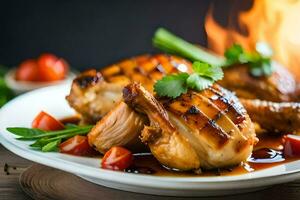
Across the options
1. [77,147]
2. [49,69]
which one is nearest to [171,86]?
[77,147]

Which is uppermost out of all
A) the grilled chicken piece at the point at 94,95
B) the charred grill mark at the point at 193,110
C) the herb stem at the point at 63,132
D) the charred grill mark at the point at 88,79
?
the charred grill mark at the point at 193,110

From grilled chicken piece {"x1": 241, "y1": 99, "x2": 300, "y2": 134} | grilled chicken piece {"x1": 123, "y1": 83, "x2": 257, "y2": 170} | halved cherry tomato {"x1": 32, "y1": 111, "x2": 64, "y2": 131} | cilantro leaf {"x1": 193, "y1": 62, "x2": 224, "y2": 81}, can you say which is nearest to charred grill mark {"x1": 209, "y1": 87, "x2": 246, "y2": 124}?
grilled chicken piece {"x1": 123, "y1": 83, "x2": 257, "y2": 170}

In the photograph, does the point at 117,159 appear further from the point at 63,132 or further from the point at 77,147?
the point at 63,132

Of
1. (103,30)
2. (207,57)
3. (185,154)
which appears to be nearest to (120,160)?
(185,154)

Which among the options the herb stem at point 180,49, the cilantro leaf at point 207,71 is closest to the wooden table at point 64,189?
the cilantro leaf at point 207,71

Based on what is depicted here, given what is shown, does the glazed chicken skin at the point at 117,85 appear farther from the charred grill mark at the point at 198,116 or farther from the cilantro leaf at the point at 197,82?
the charred grill mark at the point at 198,116

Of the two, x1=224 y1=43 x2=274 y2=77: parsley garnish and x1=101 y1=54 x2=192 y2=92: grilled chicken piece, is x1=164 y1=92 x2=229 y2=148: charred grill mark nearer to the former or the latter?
x1=101 y1=54 x2=192 y2=92: grilled chicken piece
